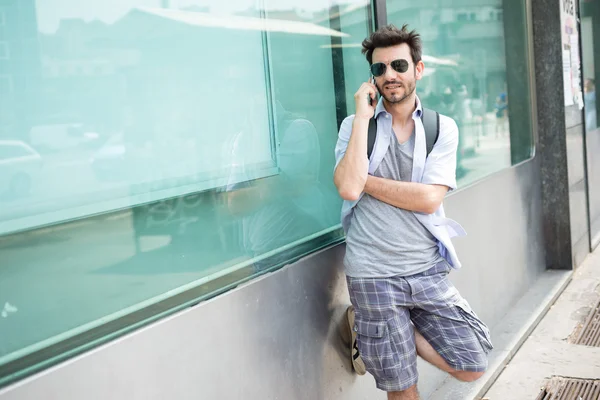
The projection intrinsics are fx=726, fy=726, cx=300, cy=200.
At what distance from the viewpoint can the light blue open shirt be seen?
10.2ft

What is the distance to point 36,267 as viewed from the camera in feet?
6.82

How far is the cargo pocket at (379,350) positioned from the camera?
3096 millimetres

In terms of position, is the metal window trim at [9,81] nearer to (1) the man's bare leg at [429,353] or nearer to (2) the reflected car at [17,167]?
(2) the reflected car at [17,167]

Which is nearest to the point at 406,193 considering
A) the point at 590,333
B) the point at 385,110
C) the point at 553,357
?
the point at 385,110

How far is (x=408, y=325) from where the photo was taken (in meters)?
3.15

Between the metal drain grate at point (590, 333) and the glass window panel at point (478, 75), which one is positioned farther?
the metal drain grate at point (590, 333)

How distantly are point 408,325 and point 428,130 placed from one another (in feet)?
2.79

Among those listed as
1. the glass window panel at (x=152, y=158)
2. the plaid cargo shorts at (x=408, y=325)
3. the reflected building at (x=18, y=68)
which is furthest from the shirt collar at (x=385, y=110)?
the reflected building at (x=18, y=68)

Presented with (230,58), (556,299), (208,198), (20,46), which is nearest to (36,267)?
(20,46)

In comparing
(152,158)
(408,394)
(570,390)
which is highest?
(152,158)

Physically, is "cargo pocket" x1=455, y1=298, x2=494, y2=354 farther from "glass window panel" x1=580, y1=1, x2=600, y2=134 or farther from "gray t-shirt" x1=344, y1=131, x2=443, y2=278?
"glass window panel" x1=580, y1=1, x2=600, y2=134

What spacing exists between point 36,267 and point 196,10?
123 cm

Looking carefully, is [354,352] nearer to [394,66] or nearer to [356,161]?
[356,161]

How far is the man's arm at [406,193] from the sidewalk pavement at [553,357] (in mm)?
1763
